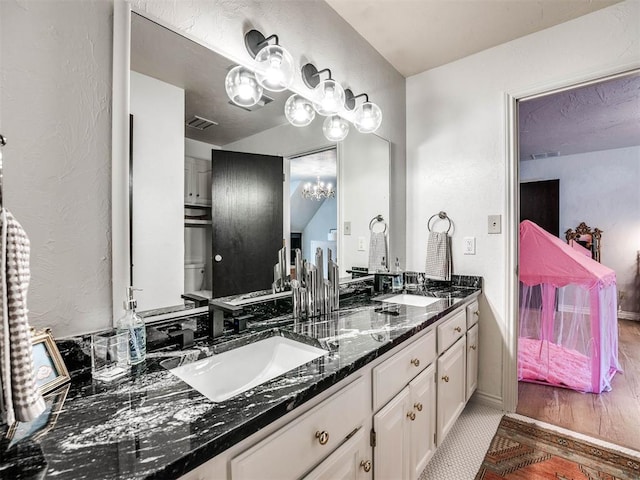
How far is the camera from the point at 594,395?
238cm

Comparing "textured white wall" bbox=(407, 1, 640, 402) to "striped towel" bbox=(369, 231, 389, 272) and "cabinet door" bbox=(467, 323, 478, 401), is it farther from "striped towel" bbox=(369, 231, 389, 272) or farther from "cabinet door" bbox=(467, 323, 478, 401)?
"striped towel" bbox=(369, 231, 389, 272)

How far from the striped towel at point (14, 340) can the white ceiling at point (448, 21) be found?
75.0 inches

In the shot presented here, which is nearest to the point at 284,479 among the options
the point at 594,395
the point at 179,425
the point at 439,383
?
the point at 179,425

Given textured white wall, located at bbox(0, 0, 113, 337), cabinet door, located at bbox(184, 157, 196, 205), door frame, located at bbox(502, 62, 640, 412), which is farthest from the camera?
door frame, located at bbox(502, 62, 640, 412)

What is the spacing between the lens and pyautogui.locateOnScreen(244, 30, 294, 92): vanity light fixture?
4.55 ft

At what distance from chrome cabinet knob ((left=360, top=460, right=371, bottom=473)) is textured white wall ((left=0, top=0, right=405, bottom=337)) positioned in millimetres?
909

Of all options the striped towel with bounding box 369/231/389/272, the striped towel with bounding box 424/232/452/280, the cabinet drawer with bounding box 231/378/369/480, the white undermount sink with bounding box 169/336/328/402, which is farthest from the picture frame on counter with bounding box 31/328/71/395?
the striped towel with bounding box 424/232/452/280

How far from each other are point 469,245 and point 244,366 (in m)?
1.83

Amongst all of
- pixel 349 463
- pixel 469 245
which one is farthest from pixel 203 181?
pixel 469 245

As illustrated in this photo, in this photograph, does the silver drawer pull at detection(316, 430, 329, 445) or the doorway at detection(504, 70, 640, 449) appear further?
the doorway at detection(504, 70, 640, 449)

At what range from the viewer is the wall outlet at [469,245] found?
2.29 m

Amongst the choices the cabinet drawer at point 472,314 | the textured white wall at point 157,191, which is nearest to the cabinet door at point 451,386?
the cabinet drawer at point 472,314

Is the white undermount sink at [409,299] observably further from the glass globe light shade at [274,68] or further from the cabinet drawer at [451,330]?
the glass globe light shade at [274,68]

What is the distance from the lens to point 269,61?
1.42 meters
